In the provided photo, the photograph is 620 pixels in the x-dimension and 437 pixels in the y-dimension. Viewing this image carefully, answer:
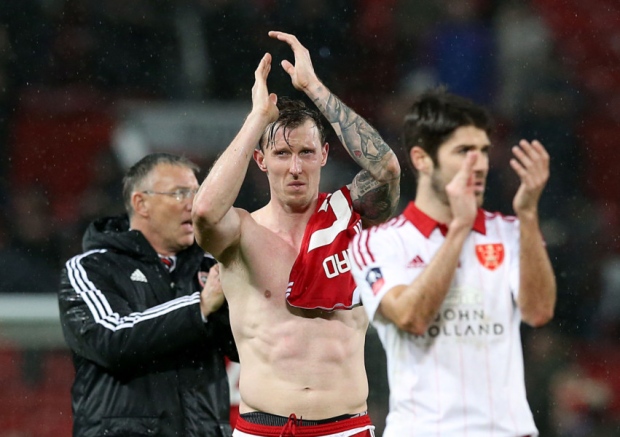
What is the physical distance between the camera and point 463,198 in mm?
2473

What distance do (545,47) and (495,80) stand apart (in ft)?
1.82

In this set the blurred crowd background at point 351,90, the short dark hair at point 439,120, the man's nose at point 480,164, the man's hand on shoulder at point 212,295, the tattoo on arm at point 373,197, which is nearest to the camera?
the man's nose at point 480,164

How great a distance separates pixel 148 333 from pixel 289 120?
978mm

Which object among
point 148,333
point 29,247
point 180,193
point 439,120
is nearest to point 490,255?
point 439,120

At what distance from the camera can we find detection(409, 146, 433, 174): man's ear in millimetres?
2654

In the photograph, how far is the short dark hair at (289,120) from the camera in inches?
145

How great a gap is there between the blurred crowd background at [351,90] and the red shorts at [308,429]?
3.05m

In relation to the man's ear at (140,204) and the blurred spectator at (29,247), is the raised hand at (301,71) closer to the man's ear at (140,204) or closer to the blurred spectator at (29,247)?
the man's ear at (140,204)

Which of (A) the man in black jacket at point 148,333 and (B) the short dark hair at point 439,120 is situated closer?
(B) the short dark hair at point 439,120

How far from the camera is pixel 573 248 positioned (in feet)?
22.6

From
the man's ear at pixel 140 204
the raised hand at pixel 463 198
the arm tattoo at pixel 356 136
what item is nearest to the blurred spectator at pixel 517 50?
the man's ear at pixel 140 204

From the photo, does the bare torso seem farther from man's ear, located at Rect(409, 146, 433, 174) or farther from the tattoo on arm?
man's ear, located at Rect(409, 146, 433, 174)

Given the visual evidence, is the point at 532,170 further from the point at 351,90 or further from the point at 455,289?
the point at 351,90

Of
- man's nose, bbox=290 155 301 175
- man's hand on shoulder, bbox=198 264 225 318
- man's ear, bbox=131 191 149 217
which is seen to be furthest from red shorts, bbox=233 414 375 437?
man's ear, bbox=131 191 149 217
